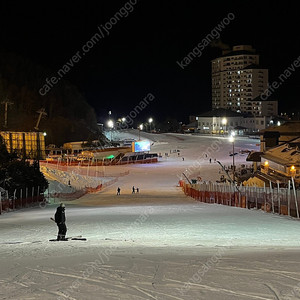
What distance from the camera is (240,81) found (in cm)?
13188

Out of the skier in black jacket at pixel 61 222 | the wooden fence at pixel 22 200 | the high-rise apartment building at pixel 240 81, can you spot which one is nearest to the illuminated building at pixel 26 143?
the wooden fence at pixel 22 200

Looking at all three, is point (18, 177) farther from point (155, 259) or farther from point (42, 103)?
point (42, 103)

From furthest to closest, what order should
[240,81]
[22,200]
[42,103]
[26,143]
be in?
[240,81] < [42,103] < [26,143] < [22,200]

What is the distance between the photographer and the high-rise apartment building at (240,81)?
5032 inches

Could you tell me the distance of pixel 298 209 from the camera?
14664 mm

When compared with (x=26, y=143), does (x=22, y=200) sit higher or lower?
lower

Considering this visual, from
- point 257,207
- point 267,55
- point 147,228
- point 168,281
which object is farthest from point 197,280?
point 267,55

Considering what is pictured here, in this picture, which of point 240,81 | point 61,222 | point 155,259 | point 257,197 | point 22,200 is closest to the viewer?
point 155,259

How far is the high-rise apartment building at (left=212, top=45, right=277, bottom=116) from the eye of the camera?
127812 mm

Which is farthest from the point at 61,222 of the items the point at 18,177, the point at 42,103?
the point at 42,103

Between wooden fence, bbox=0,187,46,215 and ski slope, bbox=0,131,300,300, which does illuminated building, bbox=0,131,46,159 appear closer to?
wooden fence, bbox=0,187,46,215

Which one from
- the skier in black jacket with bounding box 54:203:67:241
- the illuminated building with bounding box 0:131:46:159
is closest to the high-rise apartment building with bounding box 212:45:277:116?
the illuminated building with bounding box 0:131:46:159

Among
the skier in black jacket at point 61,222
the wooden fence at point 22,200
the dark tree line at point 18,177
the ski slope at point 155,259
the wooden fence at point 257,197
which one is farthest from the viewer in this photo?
the dark tree line at point 18,177

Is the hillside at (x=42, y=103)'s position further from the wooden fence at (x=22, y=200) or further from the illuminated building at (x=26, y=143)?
the wooden fence at (x=22, y=200)
